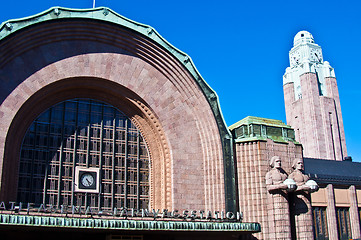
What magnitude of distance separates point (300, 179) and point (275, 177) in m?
1.56

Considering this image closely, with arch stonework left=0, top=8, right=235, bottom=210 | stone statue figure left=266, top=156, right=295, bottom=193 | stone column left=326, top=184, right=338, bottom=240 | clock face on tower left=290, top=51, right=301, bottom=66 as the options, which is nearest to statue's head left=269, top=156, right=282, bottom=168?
stone statue figure left=266, top=156, right=295, bottom=193

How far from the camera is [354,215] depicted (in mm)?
35906

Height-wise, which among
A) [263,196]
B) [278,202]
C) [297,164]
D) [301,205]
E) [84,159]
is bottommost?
[301,205]

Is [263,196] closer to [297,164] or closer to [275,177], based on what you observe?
[275,177]

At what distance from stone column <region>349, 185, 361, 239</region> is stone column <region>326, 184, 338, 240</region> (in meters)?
2.12

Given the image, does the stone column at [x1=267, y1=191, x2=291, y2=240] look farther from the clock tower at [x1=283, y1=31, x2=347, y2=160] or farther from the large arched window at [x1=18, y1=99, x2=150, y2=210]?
the clock tower at [x1=283, y1=31, x2=347, y2=160]

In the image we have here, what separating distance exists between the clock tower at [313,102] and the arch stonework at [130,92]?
51190 mm

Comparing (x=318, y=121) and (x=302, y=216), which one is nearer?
(x=302, y=216)

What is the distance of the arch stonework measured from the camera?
2167 centimetres

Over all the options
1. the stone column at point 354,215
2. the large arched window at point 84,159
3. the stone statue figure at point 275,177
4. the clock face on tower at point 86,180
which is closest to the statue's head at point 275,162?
the stone statue figure at point 275,177

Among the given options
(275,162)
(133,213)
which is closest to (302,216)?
(275,162)

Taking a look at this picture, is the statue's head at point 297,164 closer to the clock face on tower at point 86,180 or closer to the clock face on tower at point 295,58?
the clock face on tower at point 86,180

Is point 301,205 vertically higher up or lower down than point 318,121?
lower down

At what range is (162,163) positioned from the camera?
2425 centimetres
